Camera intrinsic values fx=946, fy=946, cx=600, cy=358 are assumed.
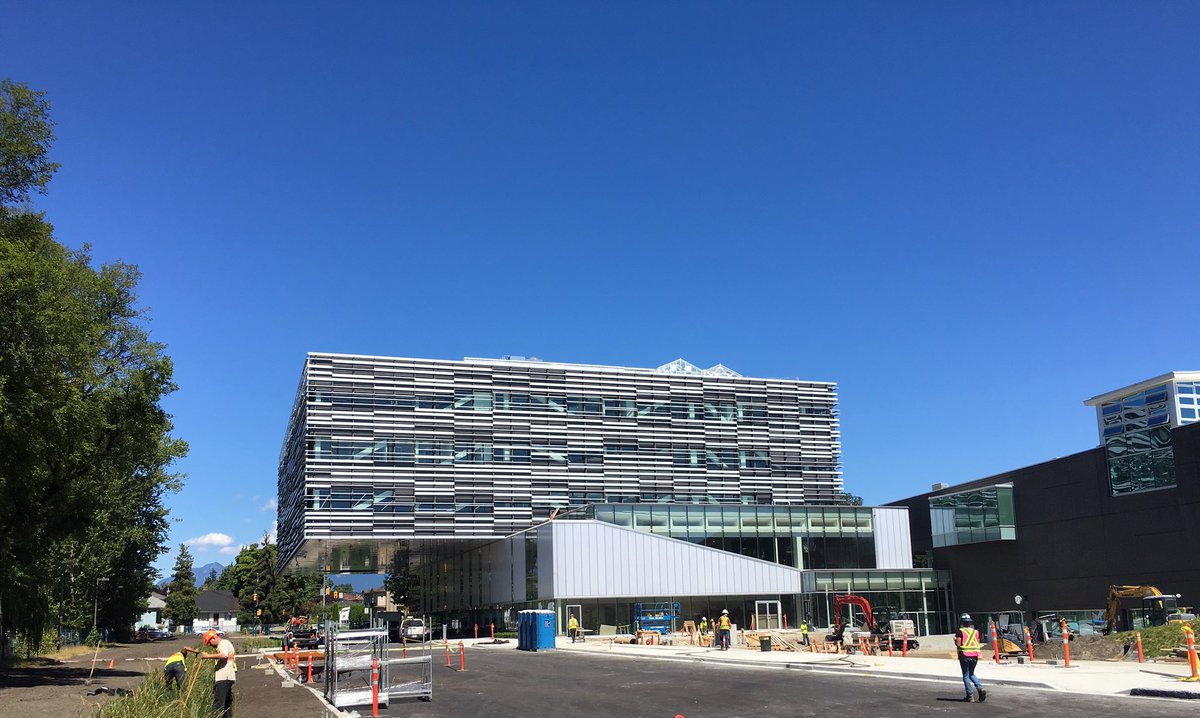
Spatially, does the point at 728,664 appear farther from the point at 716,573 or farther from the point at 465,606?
the point at 465,606

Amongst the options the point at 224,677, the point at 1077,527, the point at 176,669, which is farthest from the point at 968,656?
the point at 1077,527

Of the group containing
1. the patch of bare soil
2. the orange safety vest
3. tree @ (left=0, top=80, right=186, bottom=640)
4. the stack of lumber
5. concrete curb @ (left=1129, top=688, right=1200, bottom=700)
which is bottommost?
the stack of lumber

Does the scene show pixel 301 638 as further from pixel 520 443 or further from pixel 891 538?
pixel 891 538

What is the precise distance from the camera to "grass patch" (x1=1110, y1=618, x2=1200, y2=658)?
29547mm

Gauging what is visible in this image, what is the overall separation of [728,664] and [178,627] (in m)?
119

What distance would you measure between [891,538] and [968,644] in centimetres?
→ 5496

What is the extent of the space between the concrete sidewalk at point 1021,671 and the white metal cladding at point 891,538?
1416 inches

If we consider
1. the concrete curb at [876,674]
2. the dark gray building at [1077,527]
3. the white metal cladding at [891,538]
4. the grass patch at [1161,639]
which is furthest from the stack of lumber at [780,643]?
the white metal cladding at [891,538]

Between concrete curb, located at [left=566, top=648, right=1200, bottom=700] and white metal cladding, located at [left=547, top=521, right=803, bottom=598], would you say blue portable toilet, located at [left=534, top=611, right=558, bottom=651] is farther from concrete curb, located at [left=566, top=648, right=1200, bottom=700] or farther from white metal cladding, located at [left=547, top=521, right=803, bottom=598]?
white metal cladding, located at [left=547, top=521, right=803, bottom=598]

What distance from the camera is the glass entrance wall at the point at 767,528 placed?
68.2 meters

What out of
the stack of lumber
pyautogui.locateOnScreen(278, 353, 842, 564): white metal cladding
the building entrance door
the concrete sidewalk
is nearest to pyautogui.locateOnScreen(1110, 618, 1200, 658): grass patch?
the concrete sidewalk

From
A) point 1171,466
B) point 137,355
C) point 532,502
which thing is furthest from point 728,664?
point 532,502

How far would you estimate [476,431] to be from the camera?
282 feet

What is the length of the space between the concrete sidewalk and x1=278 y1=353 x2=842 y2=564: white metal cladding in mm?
46628
